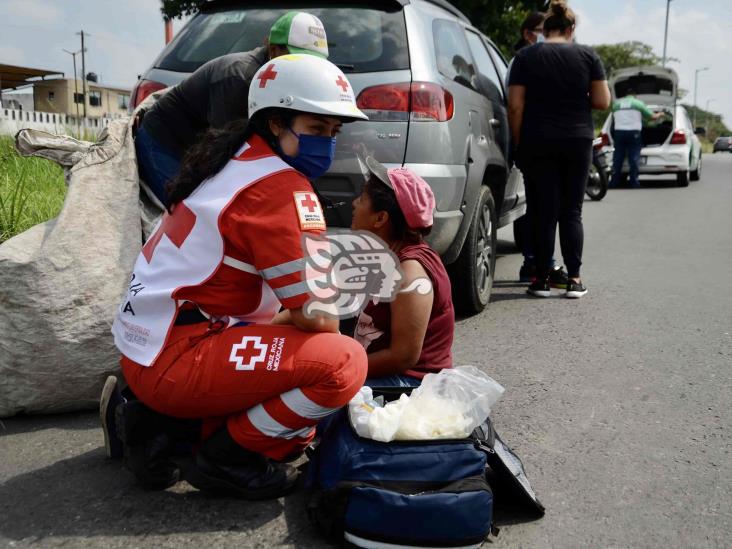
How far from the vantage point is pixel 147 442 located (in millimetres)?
2609

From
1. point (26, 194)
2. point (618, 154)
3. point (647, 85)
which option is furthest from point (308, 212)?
point (647, 85)

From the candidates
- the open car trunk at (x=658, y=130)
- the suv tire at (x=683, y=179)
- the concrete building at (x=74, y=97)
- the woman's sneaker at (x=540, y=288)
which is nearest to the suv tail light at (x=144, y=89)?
the woman's sneaker at (x=540, y=288)

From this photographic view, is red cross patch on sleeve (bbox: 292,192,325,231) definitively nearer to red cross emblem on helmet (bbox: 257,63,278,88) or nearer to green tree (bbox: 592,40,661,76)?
red cross emblem on helmet (bbox: 257,63,278,88)

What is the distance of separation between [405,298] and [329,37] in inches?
74.7

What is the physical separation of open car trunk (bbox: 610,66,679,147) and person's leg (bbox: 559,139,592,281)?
36.7 feet

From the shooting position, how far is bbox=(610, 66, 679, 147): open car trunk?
51.5 feet

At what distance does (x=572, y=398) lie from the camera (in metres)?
3.57

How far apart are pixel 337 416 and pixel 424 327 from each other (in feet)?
1.56

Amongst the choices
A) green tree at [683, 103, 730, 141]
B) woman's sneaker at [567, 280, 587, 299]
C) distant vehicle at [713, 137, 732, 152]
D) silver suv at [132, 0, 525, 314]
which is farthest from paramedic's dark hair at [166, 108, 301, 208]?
green tree at [683, 103, 730, 141]

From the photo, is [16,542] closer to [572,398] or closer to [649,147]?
[572,398]

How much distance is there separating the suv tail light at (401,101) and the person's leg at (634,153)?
37.1ft

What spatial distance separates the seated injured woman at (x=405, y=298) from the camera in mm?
2803

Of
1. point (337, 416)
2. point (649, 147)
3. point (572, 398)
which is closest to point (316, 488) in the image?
point (337, 416)

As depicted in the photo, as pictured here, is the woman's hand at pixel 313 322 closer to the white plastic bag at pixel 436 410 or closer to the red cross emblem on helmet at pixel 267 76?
the white plastic bag at pixel 436 410
